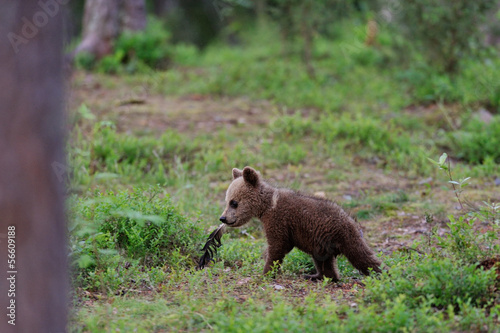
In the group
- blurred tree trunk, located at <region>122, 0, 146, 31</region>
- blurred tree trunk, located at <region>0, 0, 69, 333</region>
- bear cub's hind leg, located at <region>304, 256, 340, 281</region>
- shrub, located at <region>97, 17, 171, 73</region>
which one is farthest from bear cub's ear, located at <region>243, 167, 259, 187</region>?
blurred tree trunk, located at <region>122, 0, 146, 31</region>

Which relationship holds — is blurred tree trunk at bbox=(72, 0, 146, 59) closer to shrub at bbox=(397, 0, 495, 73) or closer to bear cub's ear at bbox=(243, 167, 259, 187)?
shrub at bbox=(397, 0, 495, 73)

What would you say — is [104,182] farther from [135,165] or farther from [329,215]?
[329,215]

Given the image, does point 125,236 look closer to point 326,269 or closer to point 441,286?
point 326,269

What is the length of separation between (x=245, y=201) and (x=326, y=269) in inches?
39.2

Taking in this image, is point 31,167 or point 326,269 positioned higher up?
point 31,167

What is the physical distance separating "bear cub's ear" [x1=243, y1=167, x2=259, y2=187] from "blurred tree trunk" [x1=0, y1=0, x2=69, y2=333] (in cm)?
248

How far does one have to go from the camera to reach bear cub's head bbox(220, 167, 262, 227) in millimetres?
5641

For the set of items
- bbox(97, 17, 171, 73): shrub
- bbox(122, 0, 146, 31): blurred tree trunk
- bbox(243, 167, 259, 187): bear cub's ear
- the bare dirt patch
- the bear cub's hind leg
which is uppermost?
bbox(122, 0, 146, 31): blurred tree trunk

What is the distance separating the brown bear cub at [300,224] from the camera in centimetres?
531

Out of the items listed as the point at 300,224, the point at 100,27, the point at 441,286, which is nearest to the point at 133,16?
the point at 100,27

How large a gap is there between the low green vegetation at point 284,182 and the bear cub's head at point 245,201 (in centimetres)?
33

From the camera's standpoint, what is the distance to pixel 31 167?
10.5 ft

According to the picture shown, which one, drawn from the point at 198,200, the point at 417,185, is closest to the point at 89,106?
the point at 198,200

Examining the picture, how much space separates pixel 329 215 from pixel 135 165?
421cm
